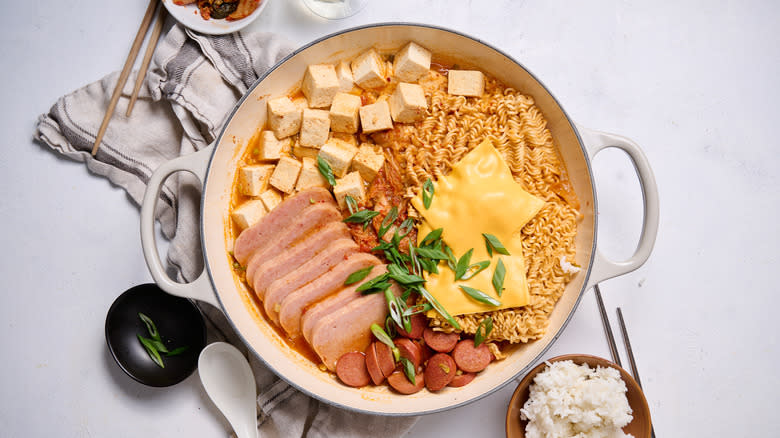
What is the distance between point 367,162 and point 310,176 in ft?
1.39

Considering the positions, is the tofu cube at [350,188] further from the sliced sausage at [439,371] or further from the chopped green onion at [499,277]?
the sliced sausage at [439,371]

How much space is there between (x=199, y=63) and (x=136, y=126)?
68cm

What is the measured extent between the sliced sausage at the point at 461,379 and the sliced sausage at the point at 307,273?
1.13m

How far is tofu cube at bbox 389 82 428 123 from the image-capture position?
347 centimetres

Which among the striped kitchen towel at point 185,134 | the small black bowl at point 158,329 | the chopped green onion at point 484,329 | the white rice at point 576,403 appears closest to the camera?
the white rice at point 576,403

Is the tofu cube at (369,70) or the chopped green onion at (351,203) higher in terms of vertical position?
the tofu cube at (369,70)

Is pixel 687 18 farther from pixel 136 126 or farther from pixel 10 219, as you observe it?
pixel 10 219

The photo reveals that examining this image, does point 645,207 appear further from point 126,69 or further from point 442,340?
point 126,69

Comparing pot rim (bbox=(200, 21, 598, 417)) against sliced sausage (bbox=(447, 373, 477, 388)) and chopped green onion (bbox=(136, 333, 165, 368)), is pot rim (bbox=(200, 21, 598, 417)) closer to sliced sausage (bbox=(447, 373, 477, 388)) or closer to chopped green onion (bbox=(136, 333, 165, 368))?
sliced sausage (bbox=(447, 373, 477, 388))

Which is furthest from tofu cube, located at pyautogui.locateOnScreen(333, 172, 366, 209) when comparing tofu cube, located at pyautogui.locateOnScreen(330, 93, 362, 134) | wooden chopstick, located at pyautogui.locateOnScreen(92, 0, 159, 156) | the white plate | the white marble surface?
wooden chopstick, located at pyautogui.locateOnScreen(92, 0, 159, 156)

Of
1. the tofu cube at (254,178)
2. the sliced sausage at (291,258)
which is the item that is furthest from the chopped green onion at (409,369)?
the tofu cube at (254,178)

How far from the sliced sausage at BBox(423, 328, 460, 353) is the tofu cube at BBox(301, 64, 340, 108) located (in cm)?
183

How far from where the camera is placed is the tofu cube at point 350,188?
3531 mm

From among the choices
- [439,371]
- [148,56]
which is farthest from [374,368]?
[148,56]
